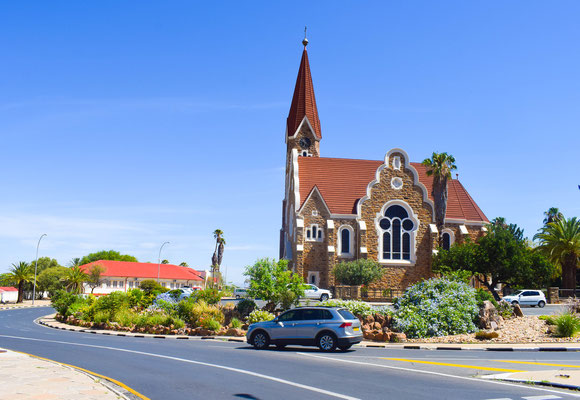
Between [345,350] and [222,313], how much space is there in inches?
429

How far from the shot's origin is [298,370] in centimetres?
1288

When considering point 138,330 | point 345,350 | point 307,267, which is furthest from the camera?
point 307,267

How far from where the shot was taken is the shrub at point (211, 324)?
24.6m

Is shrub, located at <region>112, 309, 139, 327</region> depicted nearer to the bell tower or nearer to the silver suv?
the silver suv

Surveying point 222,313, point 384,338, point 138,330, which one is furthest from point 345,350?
point 138,330

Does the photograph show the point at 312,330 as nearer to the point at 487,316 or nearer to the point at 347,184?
the point at 487,316

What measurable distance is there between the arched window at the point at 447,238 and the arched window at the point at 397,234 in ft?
12.3

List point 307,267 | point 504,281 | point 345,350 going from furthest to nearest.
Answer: point 307,267 → point 504,281 → point 345,350

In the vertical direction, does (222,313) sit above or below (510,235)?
below

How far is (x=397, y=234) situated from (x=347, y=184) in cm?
736

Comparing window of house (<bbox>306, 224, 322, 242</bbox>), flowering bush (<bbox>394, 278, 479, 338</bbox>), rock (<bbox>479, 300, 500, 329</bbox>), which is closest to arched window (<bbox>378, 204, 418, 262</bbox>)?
window of house (<bbox>306, 224, 322, 242</bbox>)

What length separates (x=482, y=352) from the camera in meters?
17.8

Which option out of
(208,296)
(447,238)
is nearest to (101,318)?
(208,296)

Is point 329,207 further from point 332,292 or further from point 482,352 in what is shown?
point 482,352
